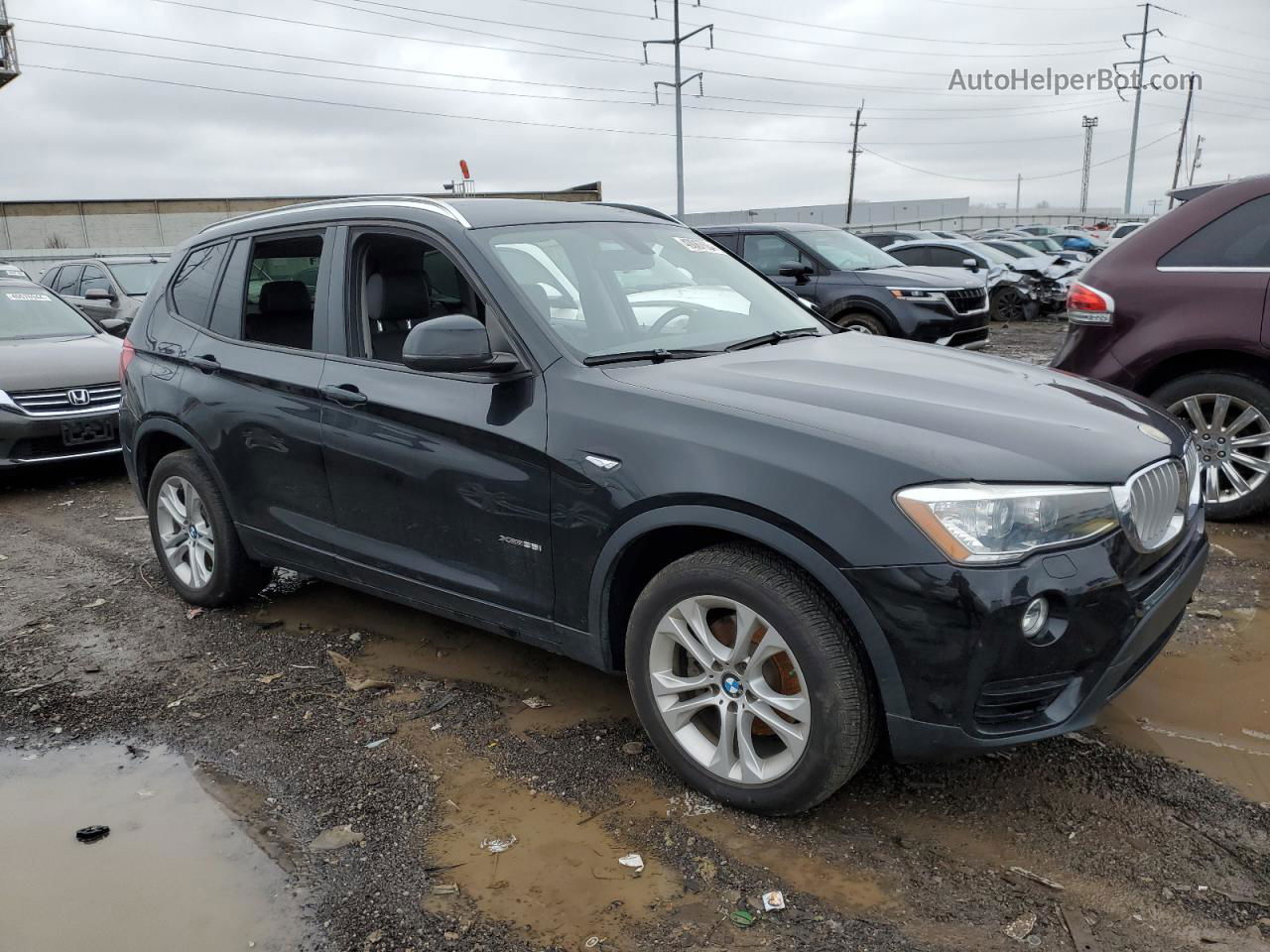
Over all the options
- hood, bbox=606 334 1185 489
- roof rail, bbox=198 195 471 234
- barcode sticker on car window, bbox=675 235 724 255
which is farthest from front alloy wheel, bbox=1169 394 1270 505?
roof rail, bbox=198 195 471 234

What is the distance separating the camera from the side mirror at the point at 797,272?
36.4 feet

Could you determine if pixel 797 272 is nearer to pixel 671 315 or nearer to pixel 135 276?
pixel 671 315

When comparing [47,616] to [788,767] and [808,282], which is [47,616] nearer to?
[788,767]

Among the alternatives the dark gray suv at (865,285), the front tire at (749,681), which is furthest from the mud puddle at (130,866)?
the dark gray suv at (865,285)

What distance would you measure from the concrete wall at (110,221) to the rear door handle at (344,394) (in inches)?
Result: 1252

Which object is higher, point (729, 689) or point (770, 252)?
point (770, 252)

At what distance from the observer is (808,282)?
11492 millimetres

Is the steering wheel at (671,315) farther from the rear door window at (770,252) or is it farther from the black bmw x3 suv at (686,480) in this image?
the rear door window at (770,252)

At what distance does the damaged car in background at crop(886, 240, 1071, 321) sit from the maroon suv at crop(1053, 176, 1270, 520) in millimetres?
12716

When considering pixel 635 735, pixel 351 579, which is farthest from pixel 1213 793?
pixel 351 579

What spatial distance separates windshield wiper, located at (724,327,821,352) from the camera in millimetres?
3711

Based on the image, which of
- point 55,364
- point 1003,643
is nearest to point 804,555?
point 1003,643

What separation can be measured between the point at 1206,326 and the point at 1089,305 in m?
0.59

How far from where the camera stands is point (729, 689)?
294cm
